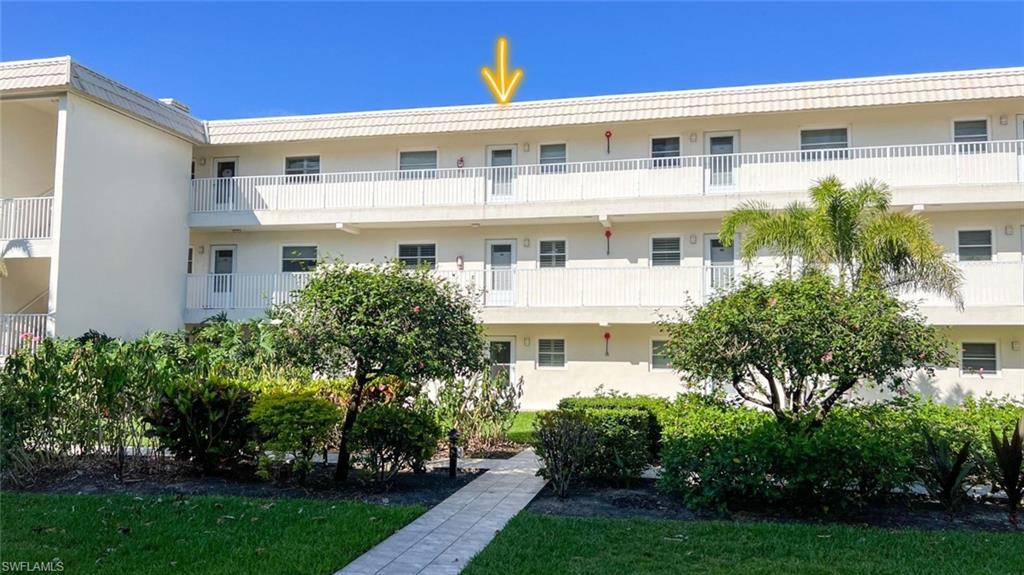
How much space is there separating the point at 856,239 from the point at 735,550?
9159mm

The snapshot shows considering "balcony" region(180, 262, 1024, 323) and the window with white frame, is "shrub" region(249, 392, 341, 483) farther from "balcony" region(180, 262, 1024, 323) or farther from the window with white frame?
the window with white frame

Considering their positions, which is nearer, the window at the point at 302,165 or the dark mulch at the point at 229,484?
the dark mulch at the point at 229,484

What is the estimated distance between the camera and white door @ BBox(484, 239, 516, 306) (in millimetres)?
18688

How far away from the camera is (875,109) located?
57.9 ft

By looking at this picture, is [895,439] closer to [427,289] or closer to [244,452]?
[427,289]

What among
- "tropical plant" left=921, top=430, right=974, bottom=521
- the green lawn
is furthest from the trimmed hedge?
the green lawn

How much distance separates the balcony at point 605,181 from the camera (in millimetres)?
16672

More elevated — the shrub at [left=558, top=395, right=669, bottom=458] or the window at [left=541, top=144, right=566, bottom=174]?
the window at [left=541, top=144, right=566, bottom=174]

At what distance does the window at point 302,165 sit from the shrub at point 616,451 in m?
15.0

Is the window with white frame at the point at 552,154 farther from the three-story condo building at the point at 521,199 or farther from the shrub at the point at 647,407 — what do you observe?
the shrub at the point at 647,407

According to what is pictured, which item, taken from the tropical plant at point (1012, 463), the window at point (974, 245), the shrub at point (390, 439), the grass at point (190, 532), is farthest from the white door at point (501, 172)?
the tropical plant at point (1012, 463)

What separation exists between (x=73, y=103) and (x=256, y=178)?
481cm

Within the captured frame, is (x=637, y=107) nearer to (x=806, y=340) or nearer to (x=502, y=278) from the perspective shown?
(x=502, y=278)

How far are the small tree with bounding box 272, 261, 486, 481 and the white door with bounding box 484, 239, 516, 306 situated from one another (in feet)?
30.5
